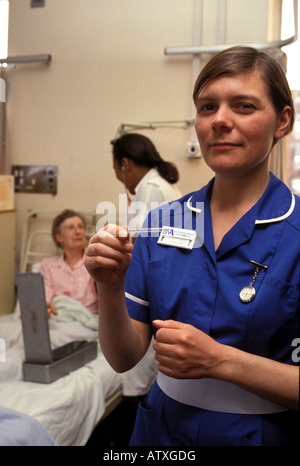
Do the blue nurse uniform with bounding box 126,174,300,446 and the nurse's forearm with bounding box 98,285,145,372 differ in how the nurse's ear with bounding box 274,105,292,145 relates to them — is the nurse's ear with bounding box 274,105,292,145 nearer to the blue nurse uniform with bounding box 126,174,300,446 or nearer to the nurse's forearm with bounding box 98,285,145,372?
the blue nurse uniform with bounding box 126,174,300,446

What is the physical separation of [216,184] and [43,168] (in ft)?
1.77

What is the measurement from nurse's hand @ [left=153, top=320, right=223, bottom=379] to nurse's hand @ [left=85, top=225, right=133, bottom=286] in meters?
0.11

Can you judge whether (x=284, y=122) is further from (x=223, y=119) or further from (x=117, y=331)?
(x=117, y=331)

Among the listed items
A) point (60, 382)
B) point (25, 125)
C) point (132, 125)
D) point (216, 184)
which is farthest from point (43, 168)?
point (60, 382)

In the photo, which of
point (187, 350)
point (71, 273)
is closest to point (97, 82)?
point (187, 350)

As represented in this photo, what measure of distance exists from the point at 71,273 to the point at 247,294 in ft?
4.36

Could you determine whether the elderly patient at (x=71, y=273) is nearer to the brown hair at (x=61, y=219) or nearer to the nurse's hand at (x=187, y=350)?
the brown hair at (x=61, y=219)

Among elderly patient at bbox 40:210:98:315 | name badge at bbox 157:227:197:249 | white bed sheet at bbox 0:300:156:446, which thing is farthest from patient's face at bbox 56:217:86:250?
name badge at bbox 157:227:197:249

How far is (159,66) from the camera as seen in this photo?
38.3 inches

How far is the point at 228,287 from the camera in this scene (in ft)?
2.12

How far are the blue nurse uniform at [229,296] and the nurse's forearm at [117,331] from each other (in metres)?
0.05

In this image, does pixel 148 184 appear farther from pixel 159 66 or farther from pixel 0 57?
pixel 0 57

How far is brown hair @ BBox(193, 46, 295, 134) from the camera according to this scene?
0.62 m

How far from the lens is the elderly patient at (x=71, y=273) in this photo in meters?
1.62
